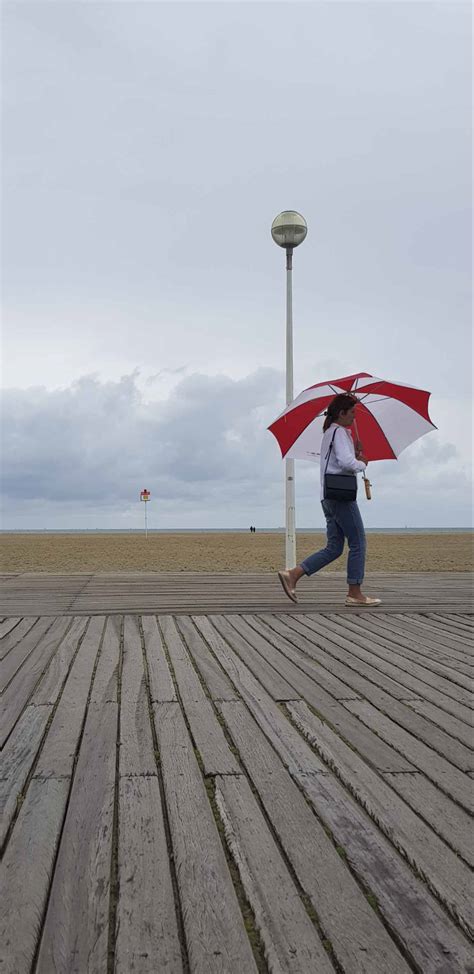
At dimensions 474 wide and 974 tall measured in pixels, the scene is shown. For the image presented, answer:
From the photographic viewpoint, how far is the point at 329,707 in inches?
145

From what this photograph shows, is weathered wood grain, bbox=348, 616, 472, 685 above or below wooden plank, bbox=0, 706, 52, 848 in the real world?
above

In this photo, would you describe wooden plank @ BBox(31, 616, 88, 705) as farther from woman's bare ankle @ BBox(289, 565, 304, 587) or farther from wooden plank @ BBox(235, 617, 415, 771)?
woman's bare ankle @ BBox(289, 565, 304, 587)

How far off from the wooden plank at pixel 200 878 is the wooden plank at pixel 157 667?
2.85ft

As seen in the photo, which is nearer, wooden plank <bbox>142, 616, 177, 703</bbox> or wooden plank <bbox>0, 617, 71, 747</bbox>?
wooden plank <bbox>0, 617, 71, 747</bbox>

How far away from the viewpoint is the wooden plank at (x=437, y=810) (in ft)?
7.45

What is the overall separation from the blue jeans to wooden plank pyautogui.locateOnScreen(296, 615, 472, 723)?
92 cm

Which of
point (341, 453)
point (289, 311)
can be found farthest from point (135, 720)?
point (289, 311)

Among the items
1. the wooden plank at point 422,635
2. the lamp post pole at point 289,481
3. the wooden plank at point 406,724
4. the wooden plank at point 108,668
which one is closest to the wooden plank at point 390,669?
the wooden plank at point 406,724

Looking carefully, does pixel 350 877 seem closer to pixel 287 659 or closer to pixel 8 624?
pixel 287 659

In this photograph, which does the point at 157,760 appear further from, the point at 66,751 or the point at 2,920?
the point at 2,920

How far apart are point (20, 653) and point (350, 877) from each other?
340cm

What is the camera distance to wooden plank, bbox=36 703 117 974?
1710 millimetres

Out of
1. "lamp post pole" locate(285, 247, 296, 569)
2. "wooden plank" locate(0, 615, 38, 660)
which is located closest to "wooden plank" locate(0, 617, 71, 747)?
"wooden plank" locate(0, 615, 38, 660)

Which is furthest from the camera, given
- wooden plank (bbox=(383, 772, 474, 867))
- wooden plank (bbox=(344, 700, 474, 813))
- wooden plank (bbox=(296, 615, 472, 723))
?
wooden plank (bbox=(296, 615, 472, 723))
